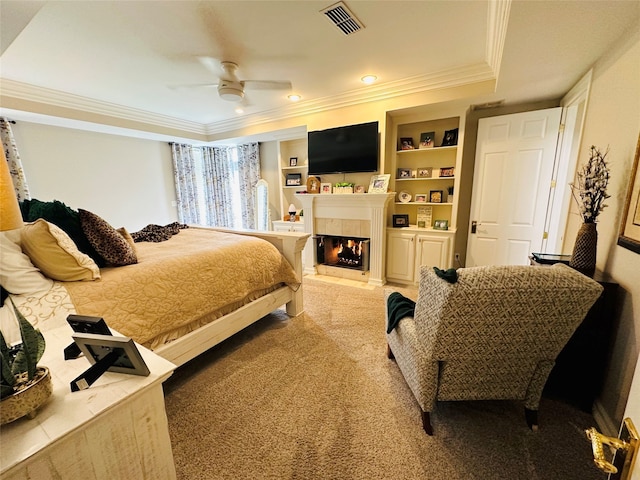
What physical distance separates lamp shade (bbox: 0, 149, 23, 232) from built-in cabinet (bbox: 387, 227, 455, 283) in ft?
11.3

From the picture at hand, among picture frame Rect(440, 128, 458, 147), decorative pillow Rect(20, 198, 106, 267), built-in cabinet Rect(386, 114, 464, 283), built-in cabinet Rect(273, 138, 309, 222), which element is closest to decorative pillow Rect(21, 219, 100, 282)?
decorative pillow Rect(20, 198, 106, 267)

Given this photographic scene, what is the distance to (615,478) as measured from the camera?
523mm

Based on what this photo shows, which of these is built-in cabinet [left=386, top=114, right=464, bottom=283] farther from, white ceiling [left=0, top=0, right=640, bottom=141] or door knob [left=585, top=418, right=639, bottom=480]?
door knob [left=585, top=418, right=639, bottom=480]

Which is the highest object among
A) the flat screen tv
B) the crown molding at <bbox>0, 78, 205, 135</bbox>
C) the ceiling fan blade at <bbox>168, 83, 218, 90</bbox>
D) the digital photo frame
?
the ceiling fan blade at <bbox>168, 83, 218, 90</bbox>

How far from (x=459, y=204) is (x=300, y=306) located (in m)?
2.51

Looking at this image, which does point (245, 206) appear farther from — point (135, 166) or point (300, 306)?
point (300, 306)

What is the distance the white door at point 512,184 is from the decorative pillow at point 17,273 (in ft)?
12.9

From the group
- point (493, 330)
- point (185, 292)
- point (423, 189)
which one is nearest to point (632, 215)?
point (493, 330)

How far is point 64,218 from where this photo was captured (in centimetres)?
170

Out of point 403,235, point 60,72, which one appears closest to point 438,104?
point 403,235

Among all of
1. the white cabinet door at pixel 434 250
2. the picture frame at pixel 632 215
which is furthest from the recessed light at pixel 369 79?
the picture frame at pixel 632 215

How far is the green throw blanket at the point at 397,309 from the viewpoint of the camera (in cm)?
169

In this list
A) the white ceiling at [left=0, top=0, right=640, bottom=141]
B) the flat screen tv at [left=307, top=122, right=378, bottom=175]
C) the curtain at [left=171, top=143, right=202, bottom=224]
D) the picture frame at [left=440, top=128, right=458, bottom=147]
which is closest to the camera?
the white ceiling at [left=0, top=0, right=640, bottom=141]

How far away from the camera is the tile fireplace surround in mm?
3492
